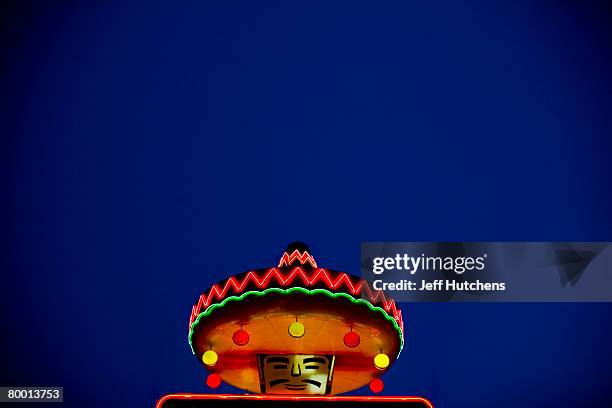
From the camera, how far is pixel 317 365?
17.6 feet

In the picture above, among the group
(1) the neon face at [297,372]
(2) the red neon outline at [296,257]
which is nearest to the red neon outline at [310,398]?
(1) the neon face at [297,372]

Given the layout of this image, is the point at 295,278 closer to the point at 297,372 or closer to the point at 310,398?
the point at 297,372

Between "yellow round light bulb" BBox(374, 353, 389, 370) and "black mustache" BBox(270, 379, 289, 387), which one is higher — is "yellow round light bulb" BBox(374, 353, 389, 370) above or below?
above

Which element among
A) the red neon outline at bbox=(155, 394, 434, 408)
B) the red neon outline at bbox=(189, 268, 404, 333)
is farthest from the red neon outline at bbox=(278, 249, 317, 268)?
the red neon outline at bbox=(155, 394, 434, 408)

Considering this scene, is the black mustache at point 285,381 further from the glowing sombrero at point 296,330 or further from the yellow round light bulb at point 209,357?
the yellow round light bulb at point 209,357

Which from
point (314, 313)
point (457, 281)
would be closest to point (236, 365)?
point (314, 313)

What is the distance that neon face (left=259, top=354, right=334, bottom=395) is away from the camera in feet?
17.6

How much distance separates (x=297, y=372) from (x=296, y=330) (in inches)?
18.8

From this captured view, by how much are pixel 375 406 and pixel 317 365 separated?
0.57 m

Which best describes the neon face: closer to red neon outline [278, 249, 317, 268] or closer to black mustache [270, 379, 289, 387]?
black mustache [270, 379, 289, 387]

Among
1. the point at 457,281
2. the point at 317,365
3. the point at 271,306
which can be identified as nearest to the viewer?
the point at 271,306

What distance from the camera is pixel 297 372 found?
5.37 m

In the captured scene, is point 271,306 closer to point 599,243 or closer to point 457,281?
point 457,281

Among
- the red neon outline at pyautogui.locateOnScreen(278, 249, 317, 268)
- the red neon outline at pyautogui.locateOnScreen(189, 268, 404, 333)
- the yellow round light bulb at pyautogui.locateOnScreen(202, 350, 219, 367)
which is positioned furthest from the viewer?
the red neon outline at pyautogui.locateOnScreen(278, 249, 317, 268)
